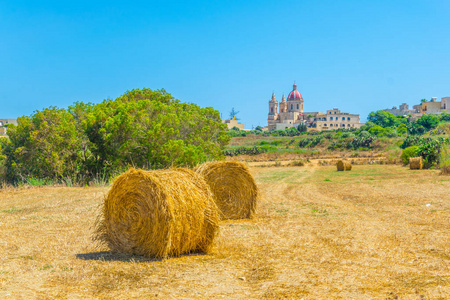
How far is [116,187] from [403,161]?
32.4 m

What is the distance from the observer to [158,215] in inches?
294

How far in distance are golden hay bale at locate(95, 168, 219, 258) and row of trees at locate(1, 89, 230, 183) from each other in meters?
14.7

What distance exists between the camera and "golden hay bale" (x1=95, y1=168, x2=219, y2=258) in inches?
292

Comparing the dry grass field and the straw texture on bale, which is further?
the straw texture on bale

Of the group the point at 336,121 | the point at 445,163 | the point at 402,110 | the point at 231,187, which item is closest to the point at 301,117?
the point at 336,121

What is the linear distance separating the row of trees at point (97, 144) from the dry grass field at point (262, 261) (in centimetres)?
1124

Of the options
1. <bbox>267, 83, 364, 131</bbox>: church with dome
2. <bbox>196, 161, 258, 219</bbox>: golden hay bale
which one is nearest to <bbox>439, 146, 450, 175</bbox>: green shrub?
<bbox>196, 161, 258, 219</bbox>: golden hay bale

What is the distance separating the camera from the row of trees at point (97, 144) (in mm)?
23625

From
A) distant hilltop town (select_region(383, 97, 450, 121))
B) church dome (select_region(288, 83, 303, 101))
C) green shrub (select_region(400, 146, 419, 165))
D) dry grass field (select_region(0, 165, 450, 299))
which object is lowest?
dry grass field (select_region(0, 165, 450, 299))

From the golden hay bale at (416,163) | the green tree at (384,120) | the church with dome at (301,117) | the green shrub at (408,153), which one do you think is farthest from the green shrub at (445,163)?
the church with dome at (301,117)

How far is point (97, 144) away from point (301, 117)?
464 ft

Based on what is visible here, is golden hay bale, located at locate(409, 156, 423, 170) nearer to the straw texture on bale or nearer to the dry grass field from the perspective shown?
the straw texture on bale

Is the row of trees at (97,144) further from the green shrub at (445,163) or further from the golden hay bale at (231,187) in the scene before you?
the green shrub at (445,163)

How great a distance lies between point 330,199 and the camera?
16438 mm
